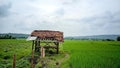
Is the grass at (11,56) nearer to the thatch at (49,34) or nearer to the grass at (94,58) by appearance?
the thatch at (49,34)

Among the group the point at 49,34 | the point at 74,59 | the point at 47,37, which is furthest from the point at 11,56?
the point at 74,59

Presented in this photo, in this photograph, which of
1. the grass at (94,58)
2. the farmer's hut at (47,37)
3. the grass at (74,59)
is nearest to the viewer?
the grass at (94,58)

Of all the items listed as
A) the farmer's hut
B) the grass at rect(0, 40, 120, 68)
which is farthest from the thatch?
the grass at rect(0, 40, 120, 68)

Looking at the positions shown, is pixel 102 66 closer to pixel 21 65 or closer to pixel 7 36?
pixel 21 65

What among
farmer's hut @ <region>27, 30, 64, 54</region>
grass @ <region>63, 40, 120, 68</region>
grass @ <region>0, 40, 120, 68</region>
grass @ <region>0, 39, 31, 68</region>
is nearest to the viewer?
grass @ <region>63, 40, 120, 68</region>

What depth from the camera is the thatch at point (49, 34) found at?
21513 mm

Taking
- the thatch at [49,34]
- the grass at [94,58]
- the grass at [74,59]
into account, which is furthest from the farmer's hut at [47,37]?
the grass at [94,58]

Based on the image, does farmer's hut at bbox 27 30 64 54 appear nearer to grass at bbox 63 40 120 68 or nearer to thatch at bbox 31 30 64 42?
thatch at bbox 31 30 64 42

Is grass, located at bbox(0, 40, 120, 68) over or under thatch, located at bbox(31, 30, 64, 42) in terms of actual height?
under

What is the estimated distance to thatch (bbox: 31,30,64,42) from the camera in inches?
847

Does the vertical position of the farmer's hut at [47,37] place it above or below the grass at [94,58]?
above

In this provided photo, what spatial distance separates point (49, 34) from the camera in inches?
870

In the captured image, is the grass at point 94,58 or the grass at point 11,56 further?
the grass at point 11,56

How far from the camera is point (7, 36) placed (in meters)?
60.2
